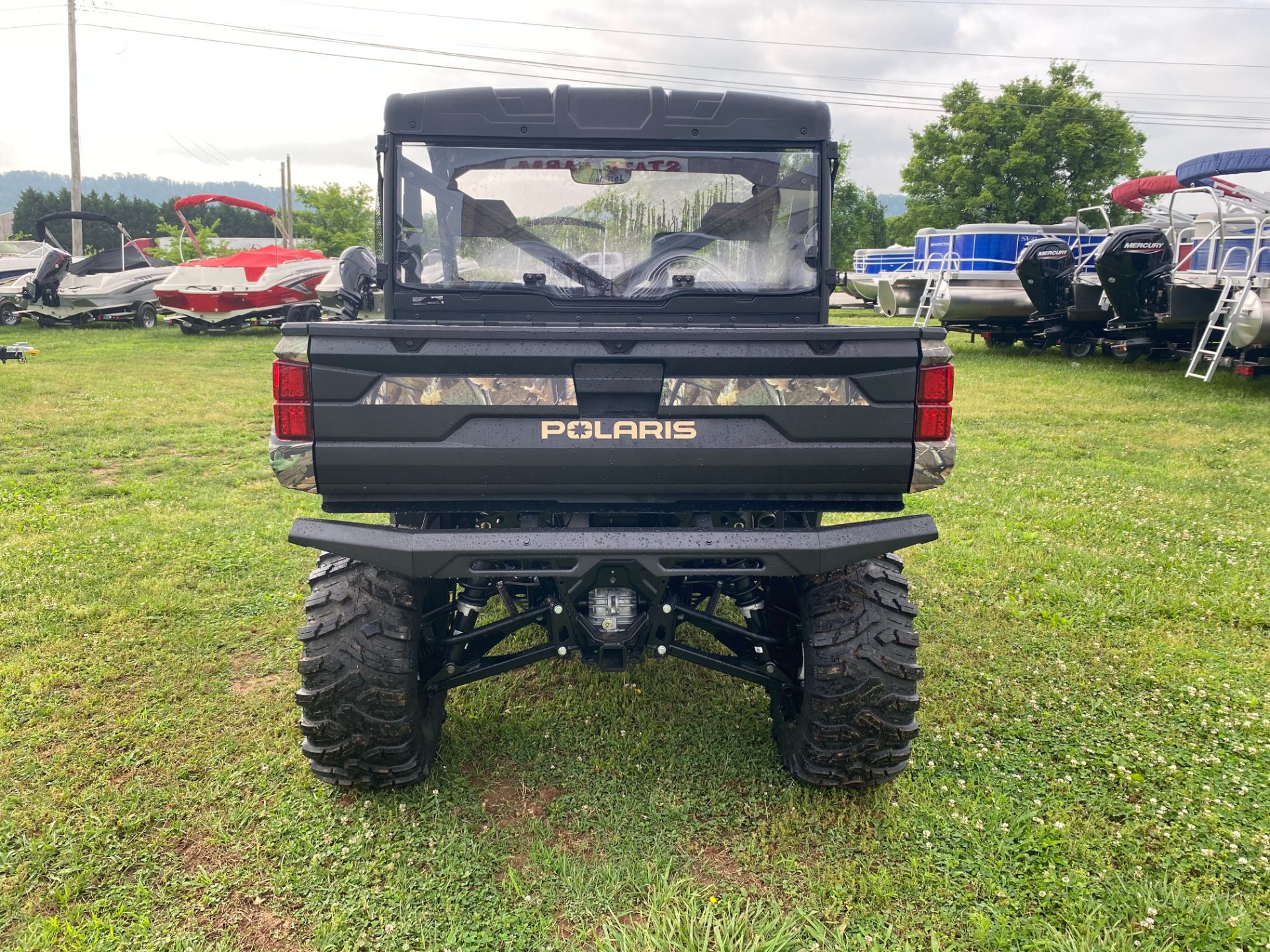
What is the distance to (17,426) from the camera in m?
9.00

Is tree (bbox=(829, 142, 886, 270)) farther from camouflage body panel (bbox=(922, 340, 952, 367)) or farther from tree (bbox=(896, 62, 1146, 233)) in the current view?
camouflage body panel (bbox=(922, 340, 952, 367))

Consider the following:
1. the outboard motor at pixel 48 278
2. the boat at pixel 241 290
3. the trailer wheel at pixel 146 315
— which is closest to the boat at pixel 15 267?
the outboard motor at pixel 48 278

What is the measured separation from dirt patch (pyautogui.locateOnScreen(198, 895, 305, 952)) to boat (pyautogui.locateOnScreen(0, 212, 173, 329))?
21576 millimetres

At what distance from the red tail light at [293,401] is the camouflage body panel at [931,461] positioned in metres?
1.85

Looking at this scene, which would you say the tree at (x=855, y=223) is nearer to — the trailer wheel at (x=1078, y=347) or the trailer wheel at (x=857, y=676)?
the trailer wheel at (x=1078, y=347)

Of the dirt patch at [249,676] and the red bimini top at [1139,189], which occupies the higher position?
the red bimini top at [1139,189]

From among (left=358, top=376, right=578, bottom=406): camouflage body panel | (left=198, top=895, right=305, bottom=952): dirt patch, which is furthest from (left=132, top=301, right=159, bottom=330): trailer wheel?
(left=198, top=895, right=305, bottom=952): dirt patch

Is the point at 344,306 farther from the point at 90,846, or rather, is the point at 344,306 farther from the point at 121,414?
the point at 121,414

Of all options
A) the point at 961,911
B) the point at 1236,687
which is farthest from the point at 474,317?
the point at 1236,687

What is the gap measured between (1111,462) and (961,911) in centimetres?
645

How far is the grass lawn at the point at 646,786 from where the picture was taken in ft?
8.20

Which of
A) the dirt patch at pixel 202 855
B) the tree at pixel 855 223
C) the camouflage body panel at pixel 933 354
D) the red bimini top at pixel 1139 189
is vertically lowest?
the dirt patch at pixel 202 855

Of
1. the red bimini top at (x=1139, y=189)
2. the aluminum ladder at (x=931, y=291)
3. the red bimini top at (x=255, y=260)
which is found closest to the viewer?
the red bimini top at (x=1139, y=189)

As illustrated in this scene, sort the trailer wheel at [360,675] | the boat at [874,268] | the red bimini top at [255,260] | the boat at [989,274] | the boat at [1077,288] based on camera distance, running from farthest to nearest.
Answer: the boat at [874,268] < the red bimini top at [255,260] < the boat at [989,274] < the boat at [1077,288] < the trailer wheel at [360,675]
